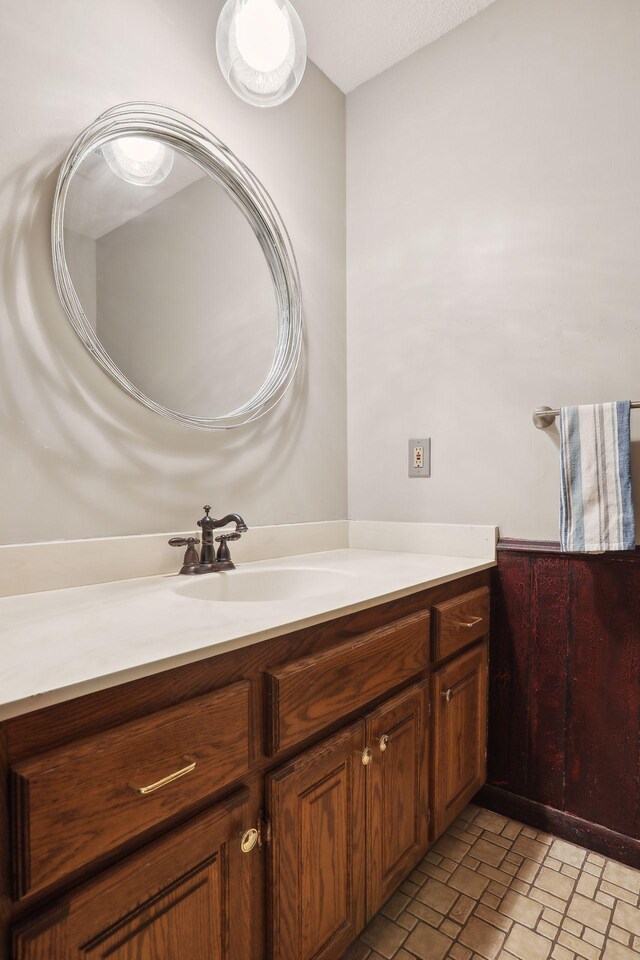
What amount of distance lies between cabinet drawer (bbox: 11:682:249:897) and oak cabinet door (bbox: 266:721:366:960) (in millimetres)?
152

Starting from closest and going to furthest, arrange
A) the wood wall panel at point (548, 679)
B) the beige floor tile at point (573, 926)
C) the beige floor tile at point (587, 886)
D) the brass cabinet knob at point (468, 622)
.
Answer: the beige floor tile at point (573, 926) < the beige floor tile at point (587, 886) < the brass cabinet knob at point (468, 622) < the wood wall panel at point (548, 679)

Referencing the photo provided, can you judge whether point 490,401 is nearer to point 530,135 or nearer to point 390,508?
point 390,508

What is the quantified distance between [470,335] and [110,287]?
1.08m

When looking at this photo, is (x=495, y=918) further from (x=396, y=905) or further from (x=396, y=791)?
(x=396, y=791)

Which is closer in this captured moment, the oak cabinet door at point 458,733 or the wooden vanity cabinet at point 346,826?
the wooden vanity cabinet at point 346,826

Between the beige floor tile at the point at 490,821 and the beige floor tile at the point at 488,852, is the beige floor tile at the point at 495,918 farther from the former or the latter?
the beige floor tile at the point at 490,821

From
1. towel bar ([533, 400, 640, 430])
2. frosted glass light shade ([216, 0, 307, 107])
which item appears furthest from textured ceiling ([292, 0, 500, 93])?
towel bar ([533, 400, 640, 430])

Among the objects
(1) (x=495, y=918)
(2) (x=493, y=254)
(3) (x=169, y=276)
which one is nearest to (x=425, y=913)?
(1) (x=495, y=918)

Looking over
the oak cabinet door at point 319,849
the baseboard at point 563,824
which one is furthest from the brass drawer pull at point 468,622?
the baseboard at point 563,824

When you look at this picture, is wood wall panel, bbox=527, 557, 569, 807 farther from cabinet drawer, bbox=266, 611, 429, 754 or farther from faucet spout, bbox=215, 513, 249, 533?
faucet spout, bbox=215, 513, 249, 533

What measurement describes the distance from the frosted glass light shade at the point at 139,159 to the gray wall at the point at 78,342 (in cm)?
8

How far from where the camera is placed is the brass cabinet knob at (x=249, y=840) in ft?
2.44

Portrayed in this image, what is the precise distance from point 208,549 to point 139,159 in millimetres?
980

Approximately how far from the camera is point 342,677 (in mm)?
932
